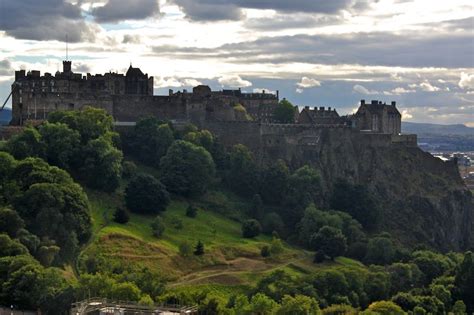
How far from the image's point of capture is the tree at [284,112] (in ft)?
448

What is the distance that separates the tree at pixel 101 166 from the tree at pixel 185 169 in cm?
826

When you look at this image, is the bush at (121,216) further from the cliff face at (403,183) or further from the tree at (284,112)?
the tree at (284,112)

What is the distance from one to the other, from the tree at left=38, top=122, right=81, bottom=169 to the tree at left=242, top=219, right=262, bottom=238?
60.7ft

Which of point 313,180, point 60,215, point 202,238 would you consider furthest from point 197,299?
point 313,180

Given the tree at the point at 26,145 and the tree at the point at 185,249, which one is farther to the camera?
the tree at the point at 26,145

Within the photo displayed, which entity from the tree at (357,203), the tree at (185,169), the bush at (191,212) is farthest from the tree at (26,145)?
the tree at (357,203)

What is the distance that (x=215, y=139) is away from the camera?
120375 millimetres

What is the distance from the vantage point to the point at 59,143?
98.4 meters

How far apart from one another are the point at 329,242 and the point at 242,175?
54.6 feet

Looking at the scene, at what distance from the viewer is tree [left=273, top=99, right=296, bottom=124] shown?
136425mm

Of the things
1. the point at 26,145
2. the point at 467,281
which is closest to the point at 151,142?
the point at 26,145

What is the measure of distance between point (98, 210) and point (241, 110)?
40634 mm

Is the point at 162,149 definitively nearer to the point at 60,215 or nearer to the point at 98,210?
the point at 98,210

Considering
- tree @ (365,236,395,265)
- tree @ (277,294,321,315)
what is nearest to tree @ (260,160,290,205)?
tree @ (365,236,395,265)
